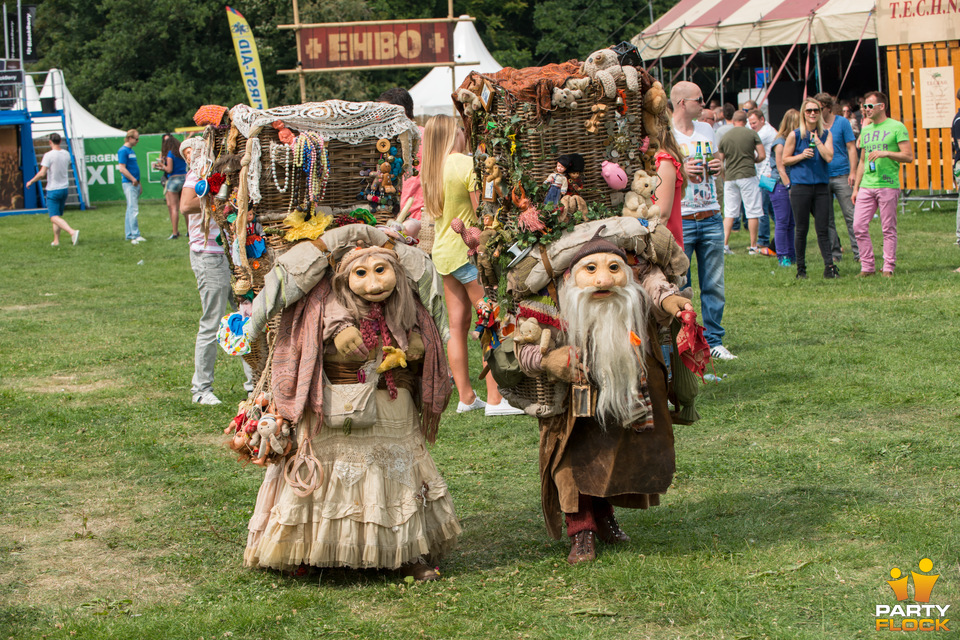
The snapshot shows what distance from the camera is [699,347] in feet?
14.7

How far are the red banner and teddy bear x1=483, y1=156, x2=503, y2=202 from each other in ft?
47.8

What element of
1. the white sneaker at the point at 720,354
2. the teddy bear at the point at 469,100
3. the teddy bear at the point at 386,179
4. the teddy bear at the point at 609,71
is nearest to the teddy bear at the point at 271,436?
the teddy bear at the point at 386,179

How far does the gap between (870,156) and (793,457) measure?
22.1ft

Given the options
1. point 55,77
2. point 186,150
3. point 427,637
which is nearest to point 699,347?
point 427,637

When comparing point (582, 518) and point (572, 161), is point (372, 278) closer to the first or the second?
point (572, 161)

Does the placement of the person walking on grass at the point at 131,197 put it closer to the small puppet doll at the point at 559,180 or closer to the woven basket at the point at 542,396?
the woven basket at the point at 542,396

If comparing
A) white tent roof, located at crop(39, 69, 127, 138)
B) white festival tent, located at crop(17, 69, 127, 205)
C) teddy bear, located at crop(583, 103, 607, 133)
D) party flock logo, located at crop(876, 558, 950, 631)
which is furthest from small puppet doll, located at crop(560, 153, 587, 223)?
white tent roof, located at crop(39, 69, 127, 138)

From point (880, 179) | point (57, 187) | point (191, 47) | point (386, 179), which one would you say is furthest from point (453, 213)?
point (191, 47)

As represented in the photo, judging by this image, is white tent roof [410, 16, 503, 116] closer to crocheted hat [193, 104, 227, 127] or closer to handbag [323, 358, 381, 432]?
crocheted hat [193, 104, 227, 127]

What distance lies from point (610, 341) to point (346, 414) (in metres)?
1.15

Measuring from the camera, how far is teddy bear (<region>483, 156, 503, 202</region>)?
4594 mm

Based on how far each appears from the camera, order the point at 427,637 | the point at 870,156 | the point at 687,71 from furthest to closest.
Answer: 1. the point at 687,71
2. the point at 870,156
3. the point at 427,637

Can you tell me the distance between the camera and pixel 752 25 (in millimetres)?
21203

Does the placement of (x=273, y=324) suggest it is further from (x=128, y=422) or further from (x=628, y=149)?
(x=128, y=422)
